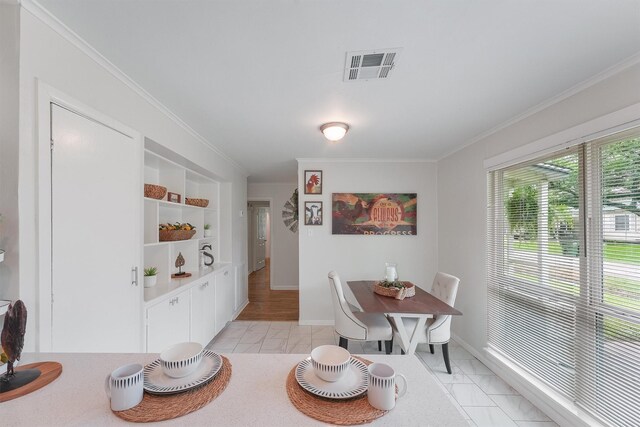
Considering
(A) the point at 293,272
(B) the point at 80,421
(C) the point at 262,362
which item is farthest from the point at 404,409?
(A) the point at 293,272

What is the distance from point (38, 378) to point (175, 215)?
2631 millimetres

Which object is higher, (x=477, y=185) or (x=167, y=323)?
(x=477, y=185)

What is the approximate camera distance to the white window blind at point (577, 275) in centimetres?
156

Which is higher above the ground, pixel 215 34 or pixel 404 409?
pixel 215 34

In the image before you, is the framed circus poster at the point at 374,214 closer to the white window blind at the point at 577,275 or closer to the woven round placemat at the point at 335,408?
the white window blind at the point at 577,275

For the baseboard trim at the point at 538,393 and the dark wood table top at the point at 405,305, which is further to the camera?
the dark wood table top at the point at 405,305

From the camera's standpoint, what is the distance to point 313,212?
151 inches

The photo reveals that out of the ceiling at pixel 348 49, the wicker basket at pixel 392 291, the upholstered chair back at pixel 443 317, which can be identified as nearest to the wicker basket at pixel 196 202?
the ceiling at pixel 348 49

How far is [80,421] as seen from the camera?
0.66 m

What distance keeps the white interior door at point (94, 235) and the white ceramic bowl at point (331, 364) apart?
131 cm

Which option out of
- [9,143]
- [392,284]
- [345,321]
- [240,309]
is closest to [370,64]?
[9,143]

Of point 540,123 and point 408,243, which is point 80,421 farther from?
point 408,243

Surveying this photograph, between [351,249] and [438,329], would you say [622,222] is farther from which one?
[351,249]

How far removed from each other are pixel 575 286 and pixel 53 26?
11.1ft
